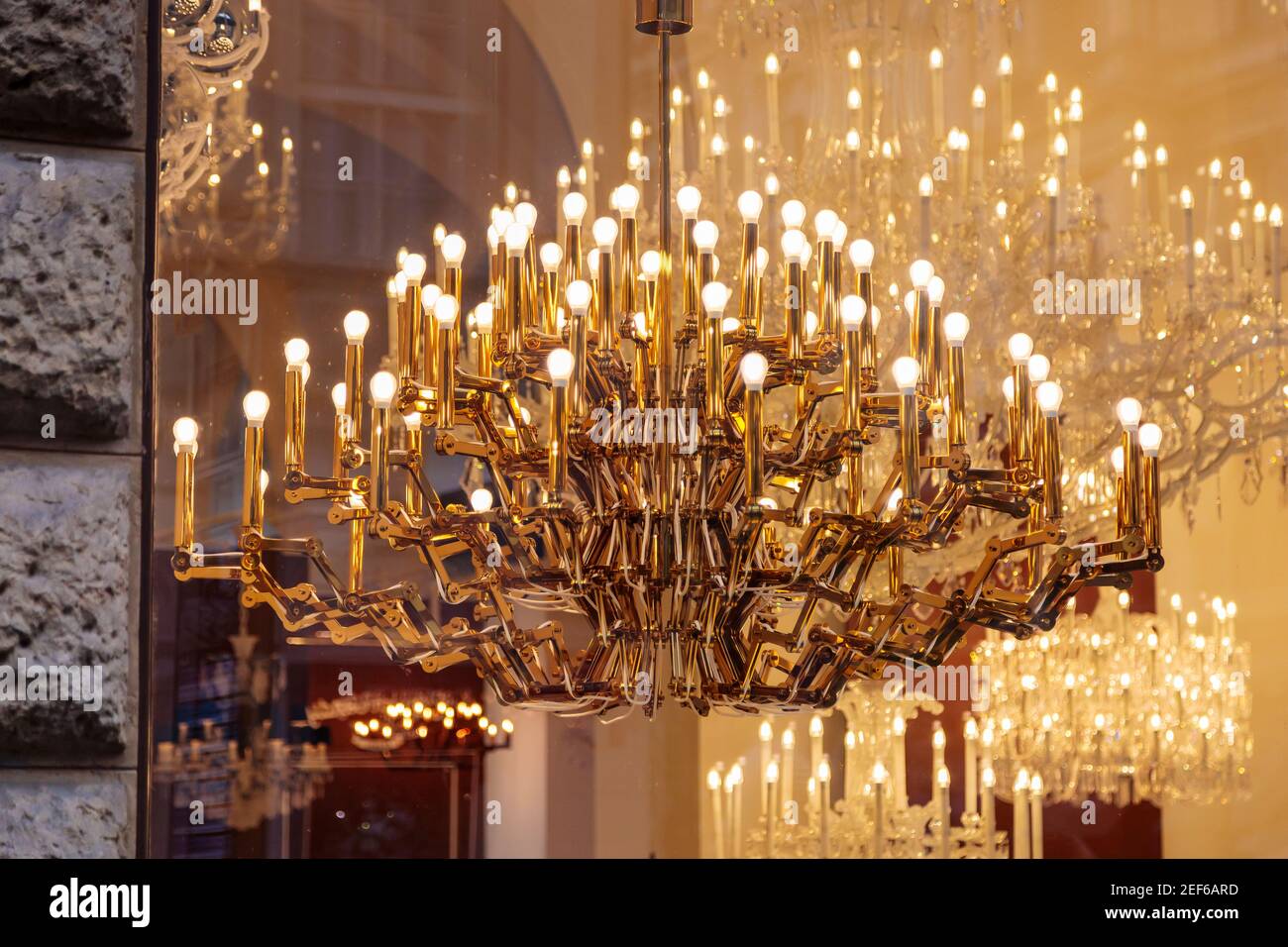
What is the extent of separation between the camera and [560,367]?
214 cm

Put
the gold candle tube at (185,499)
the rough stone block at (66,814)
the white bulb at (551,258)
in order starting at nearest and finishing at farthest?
the rough stone block at (66,814) → the gold candle tube at (185,499) → the white bulb at (551,258)

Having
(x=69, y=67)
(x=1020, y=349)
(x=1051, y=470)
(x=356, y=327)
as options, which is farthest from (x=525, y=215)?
(x=69, y=67)

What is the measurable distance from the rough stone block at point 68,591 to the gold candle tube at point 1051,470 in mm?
1400

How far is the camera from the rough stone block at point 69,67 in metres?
1.10

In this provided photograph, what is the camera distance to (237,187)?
14.7 ft

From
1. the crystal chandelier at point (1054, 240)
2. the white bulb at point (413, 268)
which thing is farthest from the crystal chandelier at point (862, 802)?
the white bulb at point (413, 268)

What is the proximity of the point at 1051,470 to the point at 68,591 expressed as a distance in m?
1.50

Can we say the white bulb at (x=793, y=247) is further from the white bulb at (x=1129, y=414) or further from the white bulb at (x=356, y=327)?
the white bulb at (x=356, y=327)

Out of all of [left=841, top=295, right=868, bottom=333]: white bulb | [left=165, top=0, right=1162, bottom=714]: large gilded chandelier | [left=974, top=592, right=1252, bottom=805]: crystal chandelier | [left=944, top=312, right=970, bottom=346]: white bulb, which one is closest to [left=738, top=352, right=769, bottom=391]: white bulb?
[left=165, top=0, right=1162, bottom=714]: large gilded chandelier

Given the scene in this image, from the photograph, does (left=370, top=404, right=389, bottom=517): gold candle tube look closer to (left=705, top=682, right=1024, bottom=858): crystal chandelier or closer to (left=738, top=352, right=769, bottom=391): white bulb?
(left=738, top=352, right=769, bottom=391): white bulb

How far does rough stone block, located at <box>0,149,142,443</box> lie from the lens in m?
1.10
